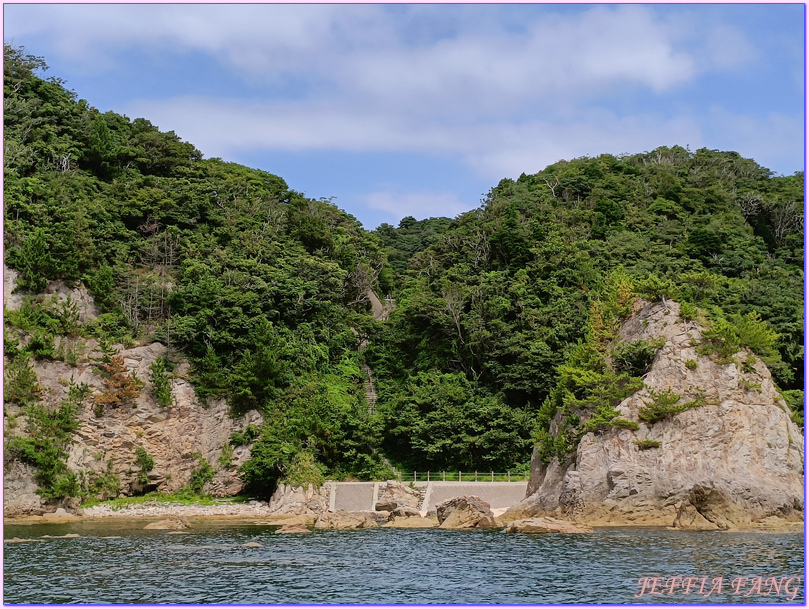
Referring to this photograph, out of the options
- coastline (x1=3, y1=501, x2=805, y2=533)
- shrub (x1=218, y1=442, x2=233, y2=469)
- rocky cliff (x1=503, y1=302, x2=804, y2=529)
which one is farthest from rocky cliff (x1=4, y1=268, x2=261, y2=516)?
rocky cliff (x1=503, y1=302, x2=804, y2=529)

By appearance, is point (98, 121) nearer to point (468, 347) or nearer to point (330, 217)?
point (330, 217)

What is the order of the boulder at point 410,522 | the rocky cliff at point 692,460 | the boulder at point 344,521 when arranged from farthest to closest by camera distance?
1. the boulder at point 410,522
2. the boulder at point 344,521
3. the rocky cliff at point 692,460

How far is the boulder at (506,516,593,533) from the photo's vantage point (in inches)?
1238

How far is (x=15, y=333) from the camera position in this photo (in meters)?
43.7

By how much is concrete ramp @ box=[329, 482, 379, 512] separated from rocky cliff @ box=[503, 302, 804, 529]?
351 inches

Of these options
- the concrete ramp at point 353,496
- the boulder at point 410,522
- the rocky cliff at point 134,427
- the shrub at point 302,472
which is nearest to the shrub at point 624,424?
the boulder at point 410,522

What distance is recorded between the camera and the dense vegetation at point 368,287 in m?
44.2

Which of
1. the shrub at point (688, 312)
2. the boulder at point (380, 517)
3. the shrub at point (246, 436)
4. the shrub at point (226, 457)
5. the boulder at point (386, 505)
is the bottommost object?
the boulder at point (380, 517)

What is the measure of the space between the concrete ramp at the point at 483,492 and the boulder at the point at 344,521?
549 centimetres

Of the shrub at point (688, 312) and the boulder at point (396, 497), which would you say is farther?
the boulder at point (396, 497)

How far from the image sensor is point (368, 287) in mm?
65812

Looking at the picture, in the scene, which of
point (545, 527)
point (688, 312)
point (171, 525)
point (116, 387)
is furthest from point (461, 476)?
point (116, 387)

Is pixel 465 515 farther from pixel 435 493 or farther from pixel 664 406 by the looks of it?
pixel 664 406

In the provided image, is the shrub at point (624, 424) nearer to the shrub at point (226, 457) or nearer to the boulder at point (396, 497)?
the boulder at point (396, 497)
